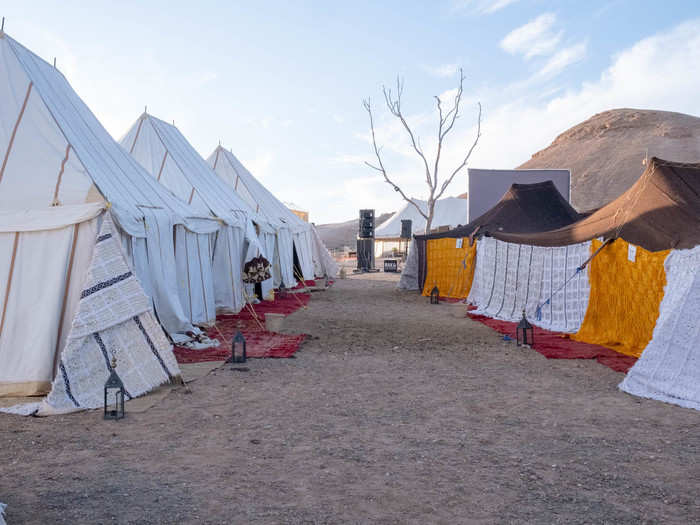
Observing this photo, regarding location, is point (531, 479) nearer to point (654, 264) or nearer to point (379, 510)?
point (379, 510)

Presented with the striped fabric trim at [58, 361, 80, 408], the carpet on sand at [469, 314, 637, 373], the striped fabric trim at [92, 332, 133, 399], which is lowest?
the carpet on sand at [469, 314, 637, 373]

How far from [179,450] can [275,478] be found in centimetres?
72

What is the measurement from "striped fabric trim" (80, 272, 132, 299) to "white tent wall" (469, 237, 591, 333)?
5116mm

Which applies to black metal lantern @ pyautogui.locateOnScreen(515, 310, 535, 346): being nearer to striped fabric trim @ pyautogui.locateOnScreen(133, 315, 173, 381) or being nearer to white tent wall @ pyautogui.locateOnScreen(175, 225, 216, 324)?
striped fabric trim @ pyautogui.locateOnScreen(133, 315, 173, 381)

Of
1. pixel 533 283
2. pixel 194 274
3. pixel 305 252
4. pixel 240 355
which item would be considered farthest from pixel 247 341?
A: pixel 305 252

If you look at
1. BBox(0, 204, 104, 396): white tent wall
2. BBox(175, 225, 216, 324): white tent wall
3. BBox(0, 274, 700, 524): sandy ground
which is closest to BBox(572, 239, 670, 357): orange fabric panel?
BBox(0, 274, 700, 524): sandy ground

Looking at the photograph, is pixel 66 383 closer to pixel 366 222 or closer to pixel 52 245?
pixel 52 245

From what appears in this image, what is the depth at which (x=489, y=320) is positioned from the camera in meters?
9.03

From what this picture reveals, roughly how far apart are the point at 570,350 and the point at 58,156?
545cm

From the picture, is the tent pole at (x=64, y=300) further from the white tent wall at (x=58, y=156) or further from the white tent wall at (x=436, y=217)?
the white tent wall at (x=436, y=217)

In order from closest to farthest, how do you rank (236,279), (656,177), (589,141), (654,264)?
(654,264)
(656,177)
(236,279)
(589,141)

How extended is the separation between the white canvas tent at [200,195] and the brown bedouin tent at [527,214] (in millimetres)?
4426

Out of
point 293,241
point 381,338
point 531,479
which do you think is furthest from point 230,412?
point 293,241

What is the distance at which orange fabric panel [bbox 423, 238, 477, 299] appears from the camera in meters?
12.4
